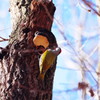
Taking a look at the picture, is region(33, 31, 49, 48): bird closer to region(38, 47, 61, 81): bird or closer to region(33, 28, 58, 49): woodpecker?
region(33, 28, 58, 49): woodpecker

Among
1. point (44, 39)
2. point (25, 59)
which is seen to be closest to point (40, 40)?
point (44, 39)

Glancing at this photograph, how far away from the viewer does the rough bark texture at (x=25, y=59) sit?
200 cm

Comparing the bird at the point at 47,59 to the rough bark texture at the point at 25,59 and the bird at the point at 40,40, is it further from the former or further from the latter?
the bird at the point at 40,40

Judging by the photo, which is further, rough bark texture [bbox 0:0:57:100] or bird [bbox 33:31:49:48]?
bird [bbox 33:31:49:48]

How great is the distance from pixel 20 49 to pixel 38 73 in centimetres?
20

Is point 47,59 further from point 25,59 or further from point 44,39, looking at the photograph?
point 44,39

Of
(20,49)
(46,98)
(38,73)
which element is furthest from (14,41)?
(46,98)

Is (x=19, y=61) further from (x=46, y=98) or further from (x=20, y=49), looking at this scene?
(x=46, y=98)

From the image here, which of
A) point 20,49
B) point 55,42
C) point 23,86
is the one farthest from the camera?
point 55,42

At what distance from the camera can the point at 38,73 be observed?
2105 mm

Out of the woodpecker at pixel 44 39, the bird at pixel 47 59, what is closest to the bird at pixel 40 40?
the woodpecker at pixel 44 39

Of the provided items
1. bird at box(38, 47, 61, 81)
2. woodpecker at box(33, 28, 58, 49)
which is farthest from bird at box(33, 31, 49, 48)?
bird at box(38, 47, 61, 81)

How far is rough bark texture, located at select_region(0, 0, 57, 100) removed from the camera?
2.00 m

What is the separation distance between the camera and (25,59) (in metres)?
2.12
